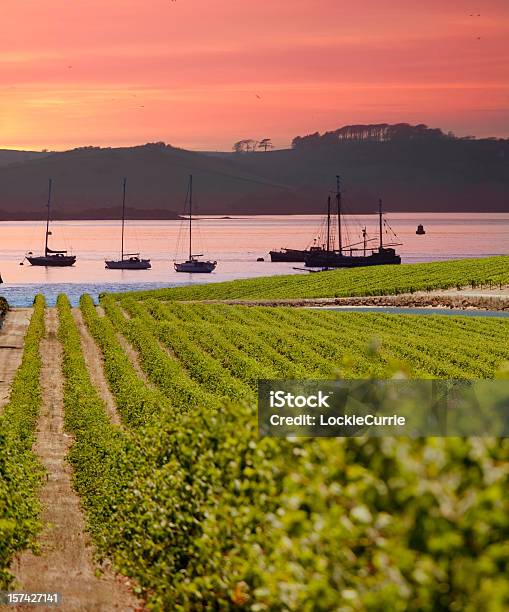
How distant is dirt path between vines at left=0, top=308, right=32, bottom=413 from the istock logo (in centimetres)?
2121

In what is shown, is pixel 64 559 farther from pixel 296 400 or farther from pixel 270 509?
pixel 296 400

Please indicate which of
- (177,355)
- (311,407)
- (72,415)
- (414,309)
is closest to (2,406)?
(72,415)

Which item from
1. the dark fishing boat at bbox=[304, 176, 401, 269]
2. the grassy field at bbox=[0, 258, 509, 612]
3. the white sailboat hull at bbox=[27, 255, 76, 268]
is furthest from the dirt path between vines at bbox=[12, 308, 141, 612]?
the white sailboat hull at bbox=[27, 255, 76, 268]

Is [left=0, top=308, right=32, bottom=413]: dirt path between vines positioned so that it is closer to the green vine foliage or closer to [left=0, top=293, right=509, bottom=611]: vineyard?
the green vine foliage

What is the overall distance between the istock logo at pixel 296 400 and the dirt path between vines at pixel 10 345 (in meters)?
21.2

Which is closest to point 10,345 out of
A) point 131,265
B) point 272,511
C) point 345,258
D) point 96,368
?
point 96,368

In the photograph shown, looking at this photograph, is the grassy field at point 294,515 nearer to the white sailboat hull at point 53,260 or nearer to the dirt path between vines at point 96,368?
the dirt path between vines at point 96,368

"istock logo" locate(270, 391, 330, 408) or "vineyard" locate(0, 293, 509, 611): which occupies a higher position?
"istock logo" locate(270, 391, 330, 408)

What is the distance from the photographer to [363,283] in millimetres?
78250

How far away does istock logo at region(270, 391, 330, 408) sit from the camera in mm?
8352

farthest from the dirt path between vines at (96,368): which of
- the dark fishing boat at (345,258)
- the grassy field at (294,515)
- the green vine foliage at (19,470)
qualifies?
the dark fishing boat at (345,258)

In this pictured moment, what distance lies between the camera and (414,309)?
213 feet

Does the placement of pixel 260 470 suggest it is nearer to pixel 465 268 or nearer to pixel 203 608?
pixel 203 608

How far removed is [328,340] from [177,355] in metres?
7.38
